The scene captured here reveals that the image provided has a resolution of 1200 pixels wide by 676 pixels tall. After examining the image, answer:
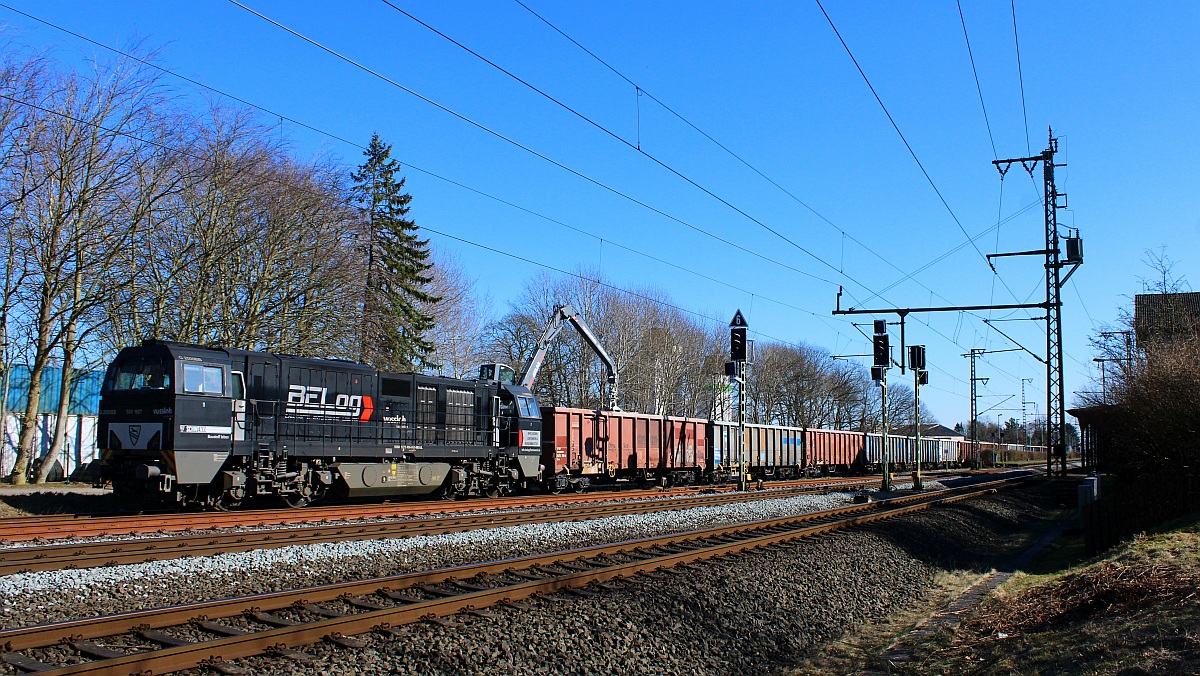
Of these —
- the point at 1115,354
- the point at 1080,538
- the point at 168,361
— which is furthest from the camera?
the point at 1115,354

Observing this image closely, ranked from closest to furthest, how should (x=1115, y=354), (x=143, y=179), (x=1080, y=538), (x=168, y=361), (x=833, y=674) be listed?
(x=833, y=674) < (x=168, y=361) < (x=1080, y=538) < (x=143, y=179) < (x=1115, y=354)

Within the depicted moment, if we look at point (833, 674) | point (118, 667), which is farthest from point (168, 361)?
point (833, 674)

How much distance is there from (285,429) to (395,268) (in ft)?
96.7

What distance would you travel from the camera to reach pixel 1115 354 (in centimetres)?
3412

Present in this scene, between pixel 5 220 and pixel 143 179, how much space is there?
4255mm

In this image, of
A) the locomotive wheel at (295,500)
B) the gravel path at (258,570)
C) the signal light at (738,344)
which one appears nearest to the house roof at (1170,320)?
the signal light at (738,344)

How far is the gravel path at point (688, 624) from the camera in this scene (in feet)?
21.7

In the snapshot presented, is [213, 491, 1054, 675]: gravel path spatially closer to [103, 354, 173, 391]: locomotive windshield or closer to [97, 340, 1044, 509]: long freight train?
[97, 340, 1044, 509]: long freight train

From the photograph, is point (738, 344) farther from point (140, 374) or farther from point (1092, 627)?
point (1092, 627)

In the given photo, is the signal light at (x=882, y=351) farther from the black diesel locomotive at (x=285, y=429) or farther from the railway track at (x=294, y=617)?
the railway track at (x=294, y=617)

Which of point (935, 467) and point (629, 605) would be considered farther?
point (935, 467)

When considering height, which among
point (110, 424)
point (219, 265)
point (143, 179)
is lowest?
point (110, 424)

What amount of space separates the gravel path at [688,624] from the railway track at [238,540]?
509 centimetres

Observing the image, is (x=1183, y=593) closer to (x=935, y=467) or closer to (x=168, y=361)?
(x=168, y=361)
